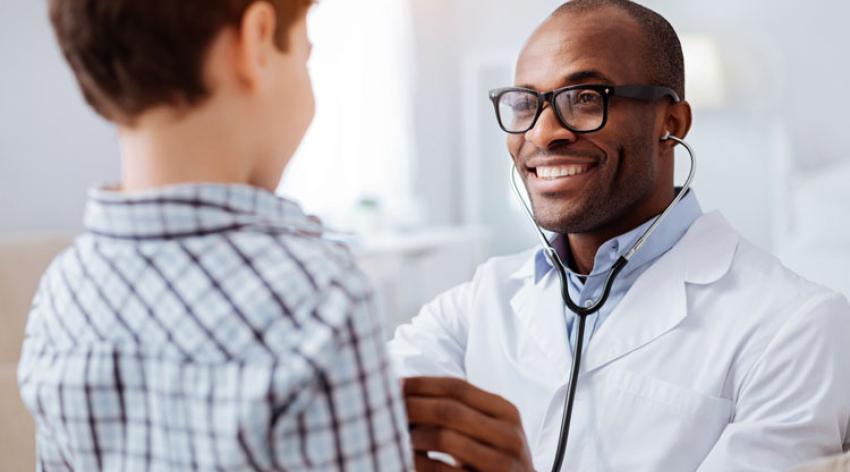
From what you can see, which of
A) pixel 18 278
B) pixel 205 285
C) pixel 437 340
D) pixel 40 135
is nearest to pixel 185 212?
pixel 205 285

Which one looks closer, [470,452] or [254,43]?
[254,43]

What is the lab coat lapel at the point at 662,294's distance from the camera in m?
1.10

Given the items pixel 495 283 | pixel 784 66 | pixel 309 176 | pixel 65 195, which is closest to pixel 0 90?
pixel 65 195

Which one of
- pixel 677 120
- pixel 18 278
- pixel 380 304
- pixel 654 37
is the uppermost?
pixel 654 37

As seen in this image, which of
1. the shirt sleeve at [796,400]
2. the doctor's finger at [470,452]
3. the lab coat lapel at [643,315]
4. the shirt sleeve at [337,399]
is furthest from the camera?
the lab coat lapel at [643,315]

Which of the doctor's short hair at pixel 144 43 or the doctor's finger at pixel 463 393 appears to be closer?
the doctor's short hair at pixel 144 43

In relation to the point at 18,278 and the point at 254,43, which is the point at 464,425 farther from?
the point at 18,278

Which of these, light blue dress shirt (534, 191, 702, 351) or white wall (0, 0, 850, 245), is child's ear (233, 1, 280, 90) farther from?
white wall (0, 0, 850, 245)

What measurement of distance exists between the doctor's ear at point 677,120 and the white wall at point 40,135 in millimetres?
2551

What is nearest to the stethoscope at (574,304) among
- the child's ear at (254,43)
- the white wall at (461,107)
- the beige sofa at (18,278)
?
the child's ear at (254,43)

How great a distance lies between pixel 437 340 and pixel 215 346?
733 millimetres

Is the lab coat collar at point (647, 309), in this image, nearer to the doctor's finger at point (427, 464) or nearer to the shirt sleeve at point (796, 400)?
the shirt sleeve at point (796, 400)

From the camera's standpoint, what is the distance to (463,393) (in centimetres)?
80

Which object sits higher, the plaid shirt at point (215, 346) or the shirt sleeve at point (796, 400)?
the plaid shirt at point (215, 346)
